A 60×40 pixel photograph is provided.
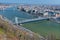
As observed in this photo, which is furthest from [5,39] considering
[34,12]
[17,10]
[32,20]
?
[34,12]

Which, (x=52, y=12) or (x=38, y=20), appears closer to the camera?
(x=38, y=20)

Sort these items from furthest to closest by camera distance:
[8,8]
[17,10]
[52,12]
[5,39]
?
[52,12]
[17,10]
[8,8]
[5,39]

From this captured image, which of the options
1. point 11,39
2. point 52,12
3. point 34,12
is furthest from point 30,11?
point 11,39

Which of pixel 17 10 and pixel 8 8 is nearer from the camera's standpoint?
pixel 8 8

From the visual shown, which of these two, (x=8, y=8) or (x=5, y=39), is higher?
(x=5, y=39)

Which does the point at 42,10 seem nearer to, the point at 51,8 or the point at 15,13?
the point at 51,8

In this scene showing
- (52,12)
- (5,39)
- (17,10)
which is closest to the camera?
(5,39)

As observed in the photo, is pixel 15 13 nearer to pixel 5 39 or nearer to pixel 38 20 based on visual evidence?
pixel 38 20

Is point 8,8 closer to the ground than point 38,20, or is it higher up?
higher up

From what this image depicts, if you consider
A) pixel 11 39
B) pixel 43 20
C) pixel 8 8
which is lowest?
pixel 43 20
